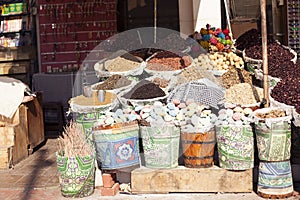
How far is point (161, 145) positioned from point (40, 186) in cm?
155

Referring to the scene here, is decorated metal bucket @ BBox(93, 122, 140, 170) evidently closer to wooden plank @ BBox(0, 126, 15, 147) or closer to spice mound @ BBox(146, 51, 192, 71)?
spice mound @ BBox(146, 51, 192, 71)

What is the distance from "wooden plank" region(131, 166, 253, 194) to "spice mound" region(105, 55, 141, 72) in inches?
66.3

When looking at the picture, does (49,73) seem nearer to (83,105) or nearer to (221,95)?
(83,105)

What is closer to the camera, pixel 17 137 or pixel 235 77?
pixel 235 77

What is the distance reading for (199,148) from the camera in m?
5.38

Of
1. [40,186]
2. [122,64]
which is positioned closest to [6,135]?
[40,186]

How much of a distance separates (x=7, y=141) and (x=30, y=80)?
3.32 meters

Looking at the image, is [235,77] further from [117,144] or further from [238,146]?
[117,144]

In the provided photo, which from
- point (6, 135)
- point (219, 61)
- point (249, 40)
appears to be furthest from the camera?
point (249, 40)

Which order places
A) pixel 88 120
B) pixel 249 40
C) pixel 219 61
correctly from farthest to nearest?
pixel 249 40 < pixel 219 61 < pixel 88 120

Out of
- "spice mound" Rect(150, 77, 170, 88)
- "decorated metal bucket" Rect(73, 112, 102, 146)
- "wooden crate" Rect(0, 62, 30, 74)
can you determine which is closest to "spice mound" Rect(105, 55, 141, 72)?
"spice mound" Rect(150, 77, 170, 88)

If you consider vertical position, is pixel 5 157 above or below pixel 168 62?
below

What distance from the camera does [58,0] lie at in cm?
969

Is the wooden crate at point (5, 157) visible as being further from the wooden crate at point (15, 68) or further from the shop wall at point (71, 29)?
the wooden crate at point (15, 68)
